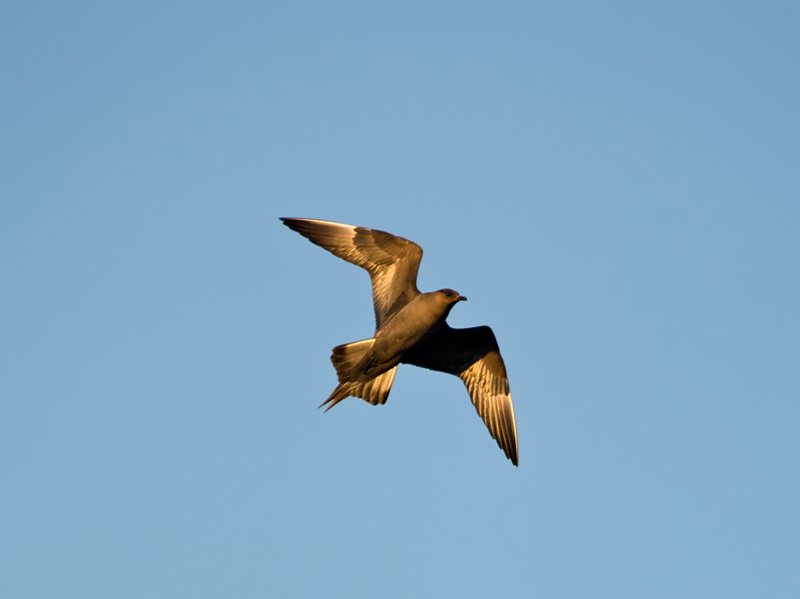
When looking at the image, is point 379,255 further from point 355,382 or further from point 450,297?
point 355,382

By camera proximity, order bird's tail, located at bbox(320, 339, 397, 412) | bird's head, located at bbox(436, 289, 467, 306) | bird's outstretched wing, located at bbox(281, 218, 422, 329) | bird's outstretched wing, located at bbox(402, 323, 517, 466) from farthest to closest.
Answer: bird's outstretched wing, located at bbox(402, 323, 517, 466)
bird's outstretched wing, located at bbox(281, 218, 422, 329)
bird's tail, located at bbox(320, 339, 397, 412)
bird's head, located at bbox(436, 289, 467, 306)

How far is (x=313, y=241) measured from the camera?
12.6 meters

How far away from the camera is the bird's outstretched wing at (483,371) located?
517 inches

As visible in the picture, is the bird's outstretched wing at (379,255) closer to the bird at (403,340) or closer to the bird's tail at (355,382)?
the bird at (403,340)

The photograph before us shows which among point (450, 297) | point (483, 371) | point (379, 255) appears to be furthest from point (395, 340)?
point (483, 371)

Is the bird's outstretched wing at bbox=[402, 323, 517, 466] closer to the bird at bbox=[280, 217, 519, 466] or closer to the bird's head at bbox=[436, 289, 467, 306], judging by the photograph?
the bird at bbox=[280, 217, 519, 466]

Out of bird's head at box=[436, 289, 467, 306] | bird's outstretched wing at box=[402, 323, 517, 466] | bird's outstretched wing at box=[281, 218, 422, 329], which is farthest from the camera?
bird's outstretched wing at box=[402, 323, 517, 466]

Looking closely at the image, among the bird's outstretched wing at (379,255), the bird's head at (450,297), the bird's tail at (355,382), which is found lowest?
the bird's tail at (355,382)

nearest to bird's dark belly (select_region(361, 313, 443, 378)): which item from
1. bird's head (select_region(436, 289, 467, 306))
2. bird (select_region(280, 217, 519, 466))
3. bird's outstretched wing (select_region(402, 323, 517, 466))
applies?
bird (select_region(280, 217, 519, 466))

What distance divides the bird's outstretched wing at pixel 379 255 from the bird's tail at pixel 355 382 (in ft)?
1.56

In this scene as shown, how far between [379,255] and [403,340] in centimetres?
128

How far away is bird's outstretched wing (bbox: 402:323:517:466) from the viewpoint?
13141mm

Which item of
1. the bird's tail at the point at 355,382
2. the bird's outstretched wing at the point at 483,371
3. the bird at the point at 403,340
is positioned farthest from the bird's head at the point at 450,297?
the bird's outstretched wing at the point at 483,371

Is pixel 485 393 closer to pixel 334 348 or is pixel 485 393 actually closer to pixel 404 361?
pixel 404 361
